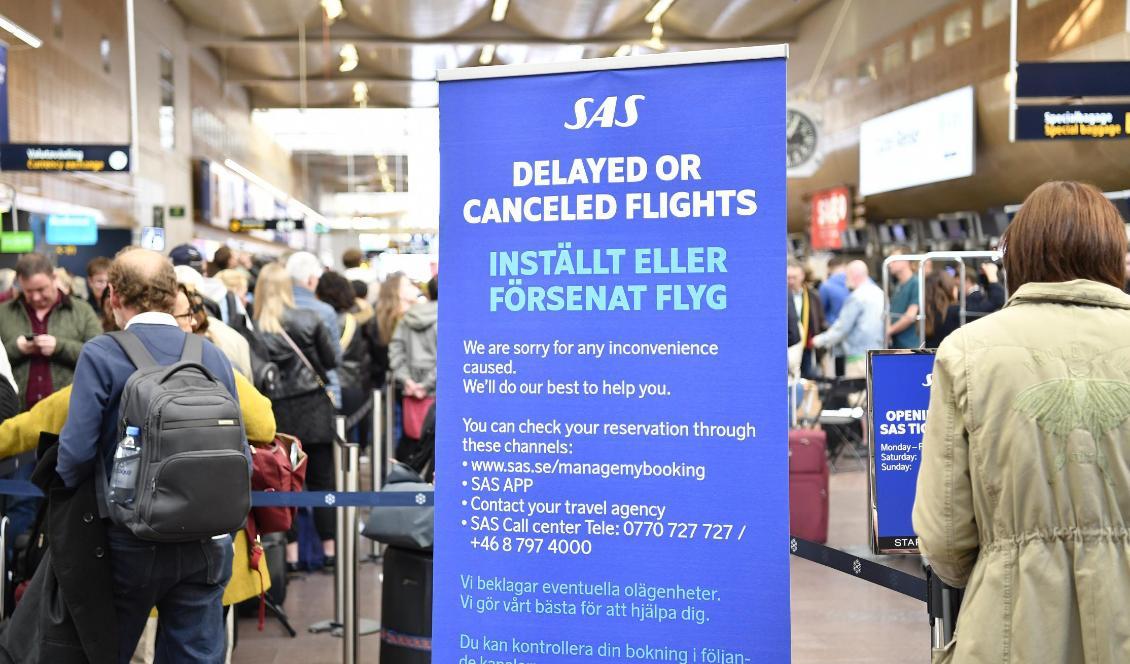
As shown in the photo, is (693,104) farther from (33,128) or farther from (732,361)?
(33,128)

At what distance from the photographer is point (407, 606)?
165 inches

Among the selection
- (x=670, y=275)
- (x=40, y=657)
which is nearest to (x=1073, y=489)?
(x=670, y=275)

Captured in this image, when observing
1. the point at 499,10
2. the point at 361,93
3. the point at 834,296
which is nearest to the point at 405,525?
the point at 834,296

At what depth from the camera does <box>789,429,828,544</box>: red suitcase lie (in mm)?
7156

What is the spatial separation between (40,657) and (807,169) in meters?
17.6

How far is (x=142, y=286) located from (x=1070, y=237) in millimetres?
2392

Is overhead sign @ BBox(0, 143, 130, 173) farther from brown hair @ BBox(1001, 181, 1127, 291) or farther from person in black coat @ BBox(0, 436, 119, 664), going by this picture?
brown hair @ BBox(1001, 181, 1127, 291)

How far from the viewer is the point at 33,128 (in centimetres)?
1555

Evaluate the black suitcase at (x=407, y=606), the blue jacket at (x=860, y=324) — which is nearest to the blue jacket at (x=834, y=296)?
the blue jacket at (x=860, y=324)

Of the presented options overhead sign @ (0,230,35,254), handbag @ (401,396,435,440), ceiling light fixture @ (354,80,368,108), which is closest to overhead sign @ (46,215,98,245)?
overhead sign @ (0,230,35,254)

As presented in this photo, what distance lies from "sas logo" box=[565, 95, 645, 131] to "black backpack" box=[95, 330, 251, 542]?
4.13 ft

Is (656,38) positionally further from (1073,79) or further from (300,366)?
(300,366)

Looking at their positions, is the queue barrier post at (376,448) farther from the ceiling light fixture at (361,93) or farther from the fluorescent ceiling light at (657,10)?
the ceiling light fixture at (361,93)

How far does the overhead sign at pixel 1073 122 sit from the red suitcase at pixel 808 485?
424cm
